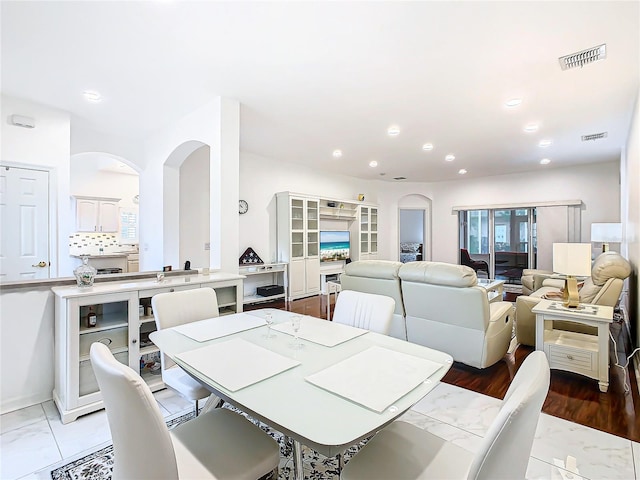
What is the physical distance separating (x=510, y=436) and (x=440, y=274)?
7.24ft

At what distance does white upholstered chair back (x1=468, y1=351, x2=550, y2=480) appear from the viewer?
818mm

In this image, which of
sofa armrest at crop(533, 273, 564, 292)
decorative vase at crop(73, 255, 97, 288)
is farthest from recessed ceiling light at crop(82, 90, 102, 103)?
sofa armrest at crop(533, 273, 564, 292)

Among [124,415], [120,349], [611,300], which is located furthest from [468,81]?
[120,349]

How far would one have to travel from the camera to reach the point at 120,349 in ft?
8.24

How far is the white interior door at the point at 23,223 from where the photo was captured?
3.51m

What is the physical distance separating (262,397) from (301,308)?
4.48 metres

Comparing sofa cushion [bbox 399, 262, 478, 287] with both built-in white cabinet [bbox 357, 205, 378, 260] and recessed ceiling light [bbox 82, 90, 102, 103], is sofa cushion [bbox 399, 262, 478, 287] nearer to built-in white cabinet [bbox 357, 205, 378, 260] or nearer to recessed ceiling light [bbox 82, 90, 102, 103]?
recessed ceiling light [bbox 82, 90, 102, 103]

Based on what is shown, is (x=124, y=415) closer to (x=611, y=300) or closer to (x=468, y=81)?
(x=468, y=81)

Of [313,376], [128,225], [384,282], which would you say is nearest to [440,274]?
[384,282]

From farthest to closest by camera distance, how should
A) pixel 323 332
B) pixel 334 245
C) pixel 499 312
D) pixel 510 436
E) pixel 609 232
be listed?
pixel 334 245 < pixel 609 232 < pixel 499 312 < pixel 323 332 < pixel 510 436

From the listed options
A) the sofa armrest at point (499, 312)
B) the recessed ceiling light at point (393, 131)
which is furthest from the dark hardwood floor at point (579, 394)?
the recessed ceiling light at point (393, 131)

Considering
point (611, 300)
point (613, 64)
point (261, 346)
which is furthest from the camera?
point (611, 300)

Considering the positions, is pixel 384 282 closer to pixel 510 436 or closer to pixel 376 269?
pixel 376 269

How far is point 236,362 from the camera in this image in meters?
1.46
